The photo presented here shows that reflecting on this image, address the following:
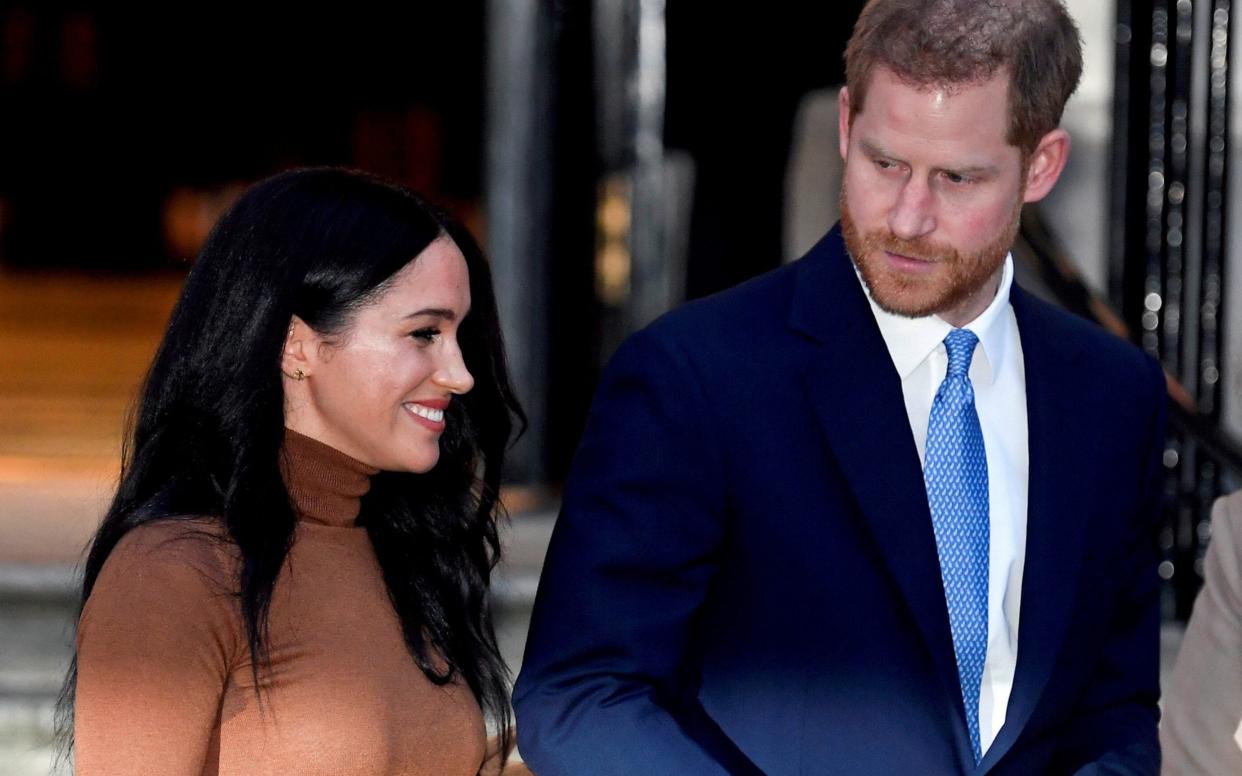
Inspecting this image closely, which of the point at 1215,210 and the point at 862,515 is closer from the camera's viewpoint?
the point at 862,515

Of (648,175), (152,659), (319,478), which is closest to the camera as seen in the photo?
(152,659)

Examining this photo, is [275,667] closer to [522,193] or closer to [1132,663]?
[1132,663]

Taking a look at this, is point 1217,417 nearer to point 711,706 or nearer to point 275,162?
point 711,706

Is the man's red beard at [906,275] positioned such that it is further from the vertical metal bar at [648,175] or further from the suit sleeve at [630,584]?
the vertical metal bar at [648,175]

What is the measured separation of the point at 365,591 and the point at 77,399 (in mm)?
7470

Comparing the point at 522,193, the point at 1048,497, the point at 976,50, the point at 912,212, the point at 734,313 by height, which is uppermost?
the point at 976,50

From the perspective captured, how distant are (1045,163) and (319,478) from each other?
3.28 feet

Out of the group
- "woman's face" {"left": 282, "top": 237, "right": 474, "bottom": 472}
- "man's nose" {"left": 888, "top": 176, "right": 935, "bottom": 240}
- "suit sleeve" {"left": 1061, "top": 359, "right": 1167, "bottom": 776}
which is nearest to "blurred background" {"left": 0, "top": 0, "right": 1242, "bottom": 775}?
"woman's face" {"left": 282, "top": 237, "right": 474, "bottom": 472}

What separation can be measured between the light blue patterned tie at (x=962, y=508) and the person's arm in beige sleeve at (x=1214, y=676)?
222 millimetres

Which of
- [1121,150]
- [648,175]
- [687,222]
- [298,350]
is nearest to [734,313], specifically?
[298,350]

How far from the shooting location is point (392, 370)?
234 cm

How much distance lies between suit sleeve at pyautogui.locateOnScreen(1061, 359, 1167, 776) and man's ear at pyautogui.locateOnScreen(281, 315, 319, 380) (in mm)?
1035

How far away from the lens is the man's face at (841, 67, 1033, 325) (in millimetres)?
2082

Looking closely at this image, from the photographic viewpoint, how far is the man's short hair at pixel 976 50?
2088 millimetres
